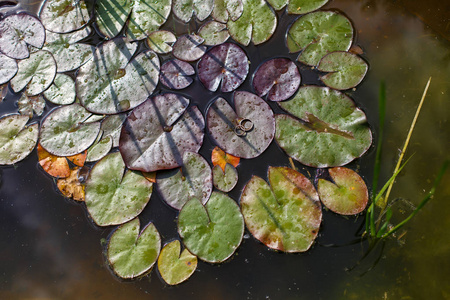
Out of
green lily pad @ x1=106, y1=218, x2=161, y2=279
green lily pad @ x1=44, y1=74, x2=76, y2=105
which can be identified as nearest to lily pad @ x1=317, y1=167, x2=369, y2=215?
green lily pad @ x1=106, y1=218, x2=161, y2=279

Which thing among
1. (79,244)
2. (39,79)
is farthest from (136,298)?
(39,79)

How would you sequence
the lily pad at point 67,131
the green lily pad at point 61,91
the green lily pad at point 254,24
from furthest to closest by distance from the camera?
the green lily pad at point 254,24 → the green lily pad at point 61,91 → the lily pad at point 67,131

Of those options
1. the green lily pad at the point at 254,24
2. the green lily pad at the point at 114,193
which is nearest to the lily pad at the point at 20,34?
the green lily pad at the point at 114,193

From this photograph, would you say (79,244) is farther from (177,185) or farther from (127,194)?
(177,185)

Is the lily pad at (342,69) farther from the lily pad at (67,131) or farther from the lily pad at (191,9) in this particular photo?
the lily pad at (67,131)

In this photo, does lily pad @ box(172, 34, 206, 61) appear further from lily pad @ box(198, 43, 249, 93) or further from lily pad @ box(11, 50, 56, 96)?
lily pad @ box(11, 50, 56, 96)

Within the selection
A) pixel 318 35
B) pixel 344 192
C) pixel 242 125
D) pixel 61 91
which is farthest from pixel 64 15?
pixel 344 192
